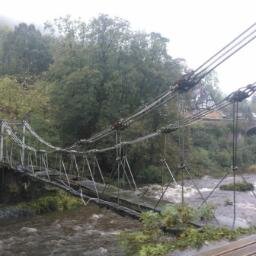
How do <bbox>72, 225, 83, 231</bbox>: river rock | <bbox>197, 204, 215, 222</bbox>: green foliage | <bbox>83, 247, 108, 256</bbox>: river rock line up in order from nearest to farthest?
1. <bbox>197, 204, 215, 222</bbox>: green foliage
2. <bbox>83, 247, 108, 256</bbox>: river rock
3. <bbox>72, 225, 83, 231</bbox>: river rock

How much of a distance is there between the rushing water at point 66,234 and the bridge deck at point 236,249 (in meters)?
4.95

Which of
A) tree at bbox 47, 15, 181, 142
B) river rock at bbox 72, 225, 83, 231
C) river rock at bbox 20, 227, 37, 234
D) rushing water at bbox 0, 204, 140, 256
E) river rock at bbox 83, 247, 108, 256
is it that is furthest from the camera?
tree at bbox 47, 15, 181, 142

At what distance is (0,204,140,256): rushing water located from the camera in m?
9.02

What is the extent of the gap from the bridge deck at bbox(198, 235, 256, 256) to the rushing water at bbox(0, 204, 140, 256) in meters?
4.95

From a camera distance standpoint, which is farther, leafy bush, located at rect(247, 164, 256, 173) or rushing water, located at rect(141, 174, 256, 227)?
leafy bush, located at rect(247, 164, 256, 173)

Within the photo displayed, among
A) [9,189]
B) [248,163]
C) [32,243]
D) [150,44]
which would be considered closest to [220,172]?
[248,163]

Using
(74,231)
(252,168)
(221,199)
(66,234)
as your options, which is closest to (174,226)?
(66,234)

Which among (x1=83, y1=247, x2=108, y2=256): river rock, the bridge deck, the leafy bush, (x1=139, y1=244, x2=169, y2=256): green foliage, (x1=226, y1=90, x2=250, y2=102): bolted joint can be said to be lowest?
(x1=83, y1=247, x2=108, y2=256): river rock

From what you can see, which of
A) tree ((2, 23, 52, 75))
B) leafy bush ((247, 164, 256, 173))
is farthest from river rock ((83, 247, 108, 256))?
tree ((2, 23, 52, 75))

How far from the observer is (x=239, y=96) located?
5.29 m

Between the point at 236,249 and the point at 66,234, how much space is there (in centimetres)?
707

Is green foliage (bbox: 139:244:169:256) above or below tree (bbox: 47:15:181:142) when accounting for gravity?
below

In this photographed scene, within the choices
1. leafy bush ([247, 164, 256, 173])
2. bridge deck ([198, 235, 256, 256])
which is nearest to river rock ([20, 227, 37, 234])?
bridge deck ([198, 235, 256, 256])

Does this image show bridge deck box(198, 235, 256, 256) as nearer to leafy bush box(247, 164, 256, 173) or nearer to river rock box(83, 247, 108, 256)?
river rock box(83, 247, 108, 256)
